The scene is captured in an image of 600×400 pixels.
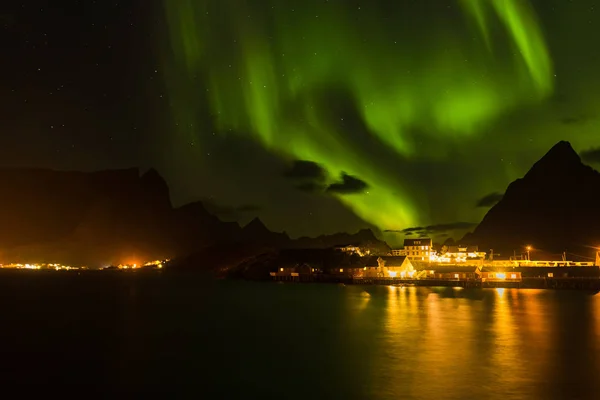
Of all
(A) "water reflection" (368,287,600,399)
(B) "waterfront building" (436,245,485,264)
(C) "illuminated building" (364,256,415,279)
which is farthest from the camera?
(B) "waterfront building" (436,245,485,264)

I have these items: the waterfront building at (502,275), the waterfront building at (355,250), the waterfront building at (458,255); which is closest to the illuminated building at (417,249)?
the waterfront building at (458,255)

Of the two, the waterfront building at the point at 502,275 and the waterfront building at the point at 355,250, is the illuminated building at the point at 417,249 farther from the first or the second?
the waterfront building at the point at 502,275

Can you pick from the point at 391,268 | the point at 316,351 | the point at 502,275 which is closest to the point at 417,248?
the point at 391,268

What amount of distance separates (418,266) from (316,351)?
85.7m

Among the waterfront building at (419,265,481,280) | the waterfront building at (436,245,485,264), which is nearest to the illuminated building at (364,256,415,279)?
the waterfront building at (419,265,481,280)

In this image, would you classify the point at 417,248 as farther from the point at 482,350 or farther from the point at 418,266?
the point at 482,350

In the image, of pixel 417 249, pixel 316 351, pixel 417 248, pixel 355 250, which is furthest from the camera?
pixel 417 248

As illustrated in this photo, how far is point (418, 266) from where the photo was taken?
385 feet

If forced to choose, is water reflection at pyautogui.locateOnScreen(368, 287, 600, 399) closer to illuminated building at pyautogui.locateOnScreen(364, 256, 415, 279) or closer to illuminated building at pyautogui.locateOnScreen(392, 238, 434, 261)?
illuminated building at pyautogui.locateOnScreen(364, 256, 415, 279)

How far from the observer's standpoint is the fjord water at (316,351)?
85.6ft

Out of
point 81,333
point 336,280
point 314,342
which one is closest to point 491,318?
point 314,342

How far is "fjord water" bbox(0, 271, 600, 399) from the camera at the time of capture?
26.1m

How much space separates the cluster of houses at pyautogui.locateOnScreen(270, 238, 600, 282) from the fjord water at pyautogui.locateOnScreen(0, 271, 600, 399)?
1384 inches

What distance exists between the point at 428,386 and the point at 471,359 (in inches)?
→ 265
